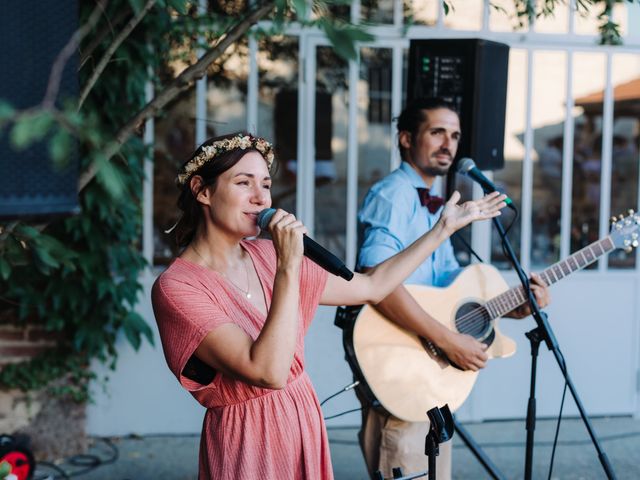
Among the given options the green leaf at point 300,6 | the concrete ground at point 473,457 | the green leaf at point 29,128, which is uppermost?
the green leaf at point 300,6

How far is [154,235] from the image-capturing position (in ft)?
15.9

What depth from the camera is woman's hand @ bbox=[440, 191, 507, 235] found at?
93.5 inches

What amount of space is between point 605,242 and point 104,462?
2.92 meters

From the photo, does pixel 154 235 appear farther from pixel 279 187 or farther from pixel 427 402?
pixel 427 402

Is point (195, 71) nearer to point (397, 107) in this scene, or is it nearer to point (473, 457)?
point (397, 107)

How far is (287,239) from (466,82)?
78.4 inches

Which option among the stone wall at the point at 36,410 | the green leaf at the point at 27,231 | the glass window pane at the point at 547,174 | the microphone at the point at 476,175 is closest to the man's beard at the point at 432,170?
the microphone at the point at 476,175

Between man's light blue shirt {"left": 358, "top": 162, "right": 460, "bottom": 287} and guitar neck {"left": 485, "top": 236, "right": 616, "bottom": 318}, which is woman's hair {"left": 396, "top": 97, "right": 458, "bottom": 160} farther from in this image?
guitar neck {"left": 485, "top": 236, "right": 616, "bottom": 318}

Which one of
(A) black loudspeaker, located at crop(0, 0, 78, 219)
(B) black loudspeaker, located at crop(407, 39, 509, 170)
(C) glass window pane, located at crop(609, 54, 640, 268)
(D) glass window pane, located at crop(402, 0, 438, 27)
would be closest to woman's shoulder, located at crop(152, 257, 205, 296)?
(A) black loudspeaker, located at crop(0, 0, 78, 219)

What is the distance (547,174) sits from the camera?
535 centimetres

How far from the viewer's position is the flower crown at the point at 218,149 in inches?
83.8

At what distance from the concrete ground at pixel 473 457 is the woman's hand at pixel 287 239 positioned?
2757mm

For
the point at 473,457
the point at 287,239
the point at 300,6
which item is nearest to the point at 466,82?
the point at 287,239

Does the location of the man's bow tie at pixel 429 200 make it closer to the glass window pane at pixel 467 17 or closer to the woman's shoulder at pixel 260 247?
the woman's shoulder at pixel 260 247
